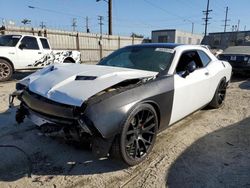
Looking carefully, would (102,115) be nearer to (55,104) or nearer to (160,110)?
(55,104)

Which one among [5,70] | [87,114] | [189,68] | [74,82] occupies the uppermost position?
[189,68]

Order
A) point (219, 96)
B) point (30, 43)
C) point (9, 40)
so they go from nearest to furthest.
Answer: point (219, 96) < point (9, 40) < point (30, 43)

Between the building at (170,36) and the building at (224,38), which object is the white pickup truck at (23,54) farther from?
the building at (224,38)

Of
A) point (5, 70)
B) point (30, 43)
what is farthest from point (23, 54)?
point (5, 70)

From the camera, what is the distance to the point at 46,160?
3045 millimetres

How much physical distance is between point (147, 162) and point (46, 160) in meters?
1.34

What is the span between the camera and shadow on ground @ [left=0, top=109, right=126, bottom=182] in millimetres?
2812

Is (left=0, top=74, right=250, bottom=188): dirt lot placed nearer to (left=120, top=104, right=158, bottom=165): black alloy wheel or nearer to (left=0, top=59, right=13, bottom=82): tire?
(left=120, top=104, right=158, bottom=165): black alloy wheel

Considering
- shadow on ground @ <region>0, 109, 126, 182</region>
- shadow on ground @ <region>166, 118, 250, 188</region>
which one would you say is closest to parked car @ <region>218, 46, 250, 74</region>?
shadow on ground @ <region>166, 118, 250, 188</region>

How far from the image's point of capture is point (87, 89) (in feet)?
8.72

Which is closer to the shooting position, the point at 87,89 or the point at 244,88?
the point at 87,89

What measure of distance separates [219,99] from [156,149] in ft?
8.98

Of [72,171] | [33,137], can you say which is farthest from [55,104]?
[33,137]

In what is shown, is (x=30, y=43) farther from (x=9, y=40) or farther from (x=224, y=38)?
(x=224, y=38)
